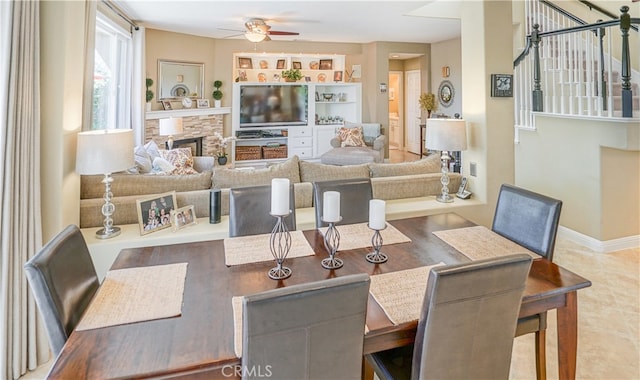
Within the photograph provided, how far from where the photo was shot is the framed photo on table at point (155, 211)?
2572 mm

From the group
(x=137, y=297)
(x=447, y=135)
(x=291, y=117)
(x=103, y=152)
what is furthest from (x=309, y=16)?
(x=137, y=297)

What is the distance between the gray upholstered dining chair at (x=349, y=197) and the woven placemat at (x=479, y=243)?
50cm

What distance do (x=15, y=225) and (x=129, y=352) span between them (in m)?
1.44

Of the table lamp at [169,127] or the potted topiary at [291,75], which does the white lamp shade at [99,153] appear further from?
the potted topiary at [291,75]

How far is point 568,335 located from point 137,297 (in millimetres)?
1769

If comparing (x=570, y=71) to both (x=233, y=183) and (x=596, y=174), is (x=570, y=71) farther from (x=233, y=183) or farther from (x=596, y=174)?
(x=233, y=183)

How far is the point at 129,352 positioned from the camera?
1159 mm

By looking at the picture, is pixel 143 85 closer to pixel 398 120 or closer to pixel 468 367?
pixel 468 367

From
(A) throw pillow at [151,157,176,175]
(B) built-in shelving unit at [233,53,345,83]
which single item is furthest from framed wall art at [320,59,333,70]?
(A) throw pillow at [151,157,176,175]

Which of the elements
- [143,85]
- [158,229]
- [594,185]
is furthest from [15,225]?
[594,185]

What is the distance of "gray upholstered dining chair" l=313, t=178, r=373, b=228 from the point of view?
2428 mm

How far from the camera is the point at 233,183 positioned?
9.82ft

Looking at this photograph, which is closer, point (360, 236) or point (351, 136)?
point (360, 236)

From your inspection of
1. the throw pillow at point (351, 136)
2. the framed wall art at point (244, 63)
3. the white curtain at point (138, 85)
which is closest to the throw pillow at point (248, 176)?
the white curtain at point (138, 85)
